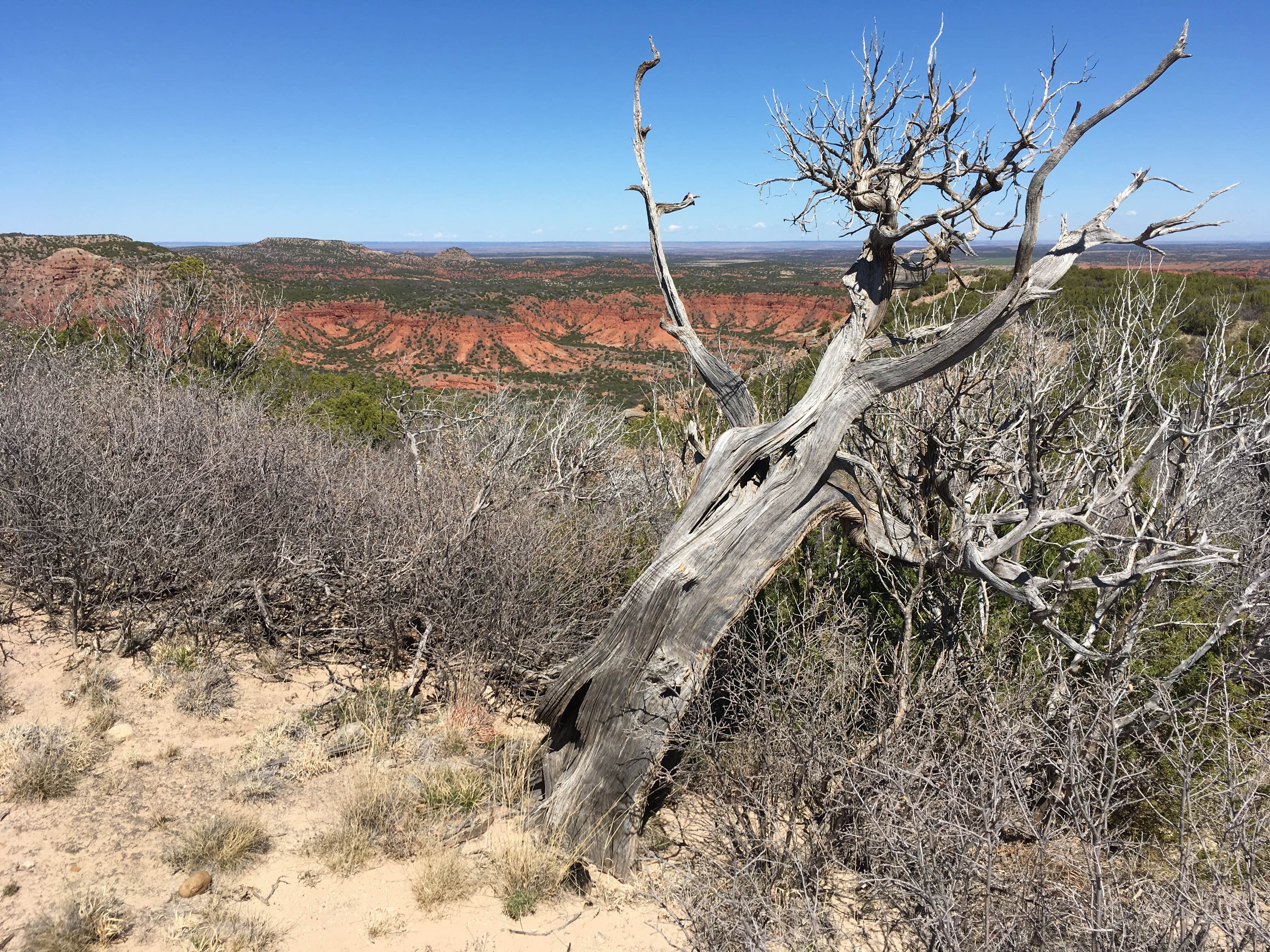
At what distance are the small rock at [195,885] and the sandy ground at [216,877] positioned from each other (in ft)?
0.10

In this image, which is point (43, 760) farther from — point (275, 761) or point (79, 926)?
point (79, 926)

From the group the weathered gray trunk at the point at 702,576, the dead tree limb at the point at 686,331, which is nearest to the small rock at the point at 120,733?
the weathered gray trunk at the point at 702,576

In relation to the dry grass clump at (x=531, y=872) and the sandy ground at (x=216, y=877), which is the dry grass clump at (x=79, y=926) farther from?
the dry grass clump at (x=531, y=872)

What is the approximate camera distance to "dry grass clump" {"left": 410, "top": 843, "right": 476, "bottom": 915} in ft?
12.2

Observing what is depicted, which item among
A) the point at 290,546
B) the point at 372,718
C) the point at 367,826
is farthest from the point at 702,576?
the point at 290,546

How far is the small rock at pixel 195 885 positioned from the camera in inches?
143

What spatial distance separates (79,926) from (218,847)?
0.68 metres

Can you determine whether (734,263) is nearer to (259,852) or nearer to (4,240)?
(4,240)

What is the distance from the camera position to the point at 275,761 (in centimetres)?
476

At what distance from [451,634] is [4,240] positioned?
168ft

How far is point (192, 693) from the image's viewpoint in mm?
5254

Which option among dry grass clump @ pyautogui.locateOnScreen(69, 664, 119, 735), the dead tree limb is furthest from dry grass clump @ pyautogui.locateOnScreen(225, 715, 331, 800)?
the dead tree limb

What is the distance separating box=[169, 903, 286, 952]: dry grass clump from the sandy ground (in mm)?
50

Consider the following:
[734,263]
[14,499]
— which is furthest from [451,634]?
[734,263]
